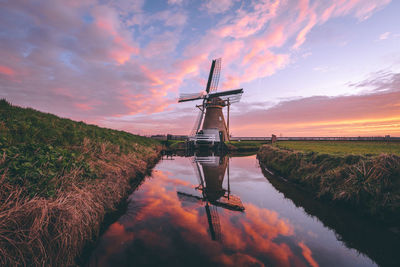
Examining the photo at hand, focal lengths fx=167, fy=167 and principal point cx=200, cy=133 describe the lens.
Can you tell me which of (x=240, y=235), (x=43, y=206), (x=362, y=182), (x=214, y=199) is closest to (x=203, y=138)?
(x=214, y=199)

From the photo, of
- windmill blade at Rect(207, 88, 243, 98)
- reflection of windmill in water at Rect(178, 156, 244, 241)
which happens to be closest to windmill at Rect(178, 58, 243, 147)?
windmill blade at Rect(207, 88, 243, 98)

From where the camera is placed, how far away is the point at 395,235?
16.0 ft

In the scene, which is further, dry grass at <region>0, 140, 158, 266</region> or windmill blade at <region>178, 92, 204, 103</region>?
windmill blade at <region>178, 92, 204, 103</region>

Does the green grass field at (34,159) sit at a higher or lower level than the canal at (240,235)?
higher

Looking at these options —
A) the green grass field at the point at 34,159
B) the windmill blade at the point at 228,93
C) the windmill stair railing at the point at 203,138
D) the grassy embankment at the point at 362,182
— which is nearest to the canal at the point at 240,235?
the grassy embankment at the point at 362,182

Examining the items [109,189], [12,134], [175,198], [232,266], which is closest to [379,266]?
[232,266]

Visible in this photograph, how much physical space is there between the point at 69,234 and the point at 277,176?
1295 cm

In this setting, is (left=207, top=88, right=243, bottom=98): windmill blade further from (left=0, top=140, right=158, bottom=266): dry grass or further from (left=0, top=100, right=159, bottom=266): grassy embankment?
(left=0, top=140, right=158, bottom=266): dry grass

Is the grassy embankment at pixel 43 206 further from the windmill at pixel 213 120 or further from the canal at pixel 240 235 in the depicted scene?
the windmill at pixel 213 120

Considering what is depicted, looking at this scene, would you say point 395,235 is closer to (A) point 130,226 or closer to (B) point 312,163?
(B) point 312,163

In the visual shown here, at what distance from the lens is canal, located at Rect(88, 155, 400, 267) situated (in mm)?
4211

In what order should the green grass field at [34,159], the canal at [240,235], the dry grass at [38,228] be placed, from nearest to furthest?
1. the dry grass at [38,228]
2. the green grass field at [34,159]
3. the canal at [240,235]

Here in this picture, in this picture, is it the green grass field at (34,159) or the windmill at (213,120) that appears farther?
the windmill at (213,120)

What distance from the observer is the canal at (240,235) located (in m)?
4.21
